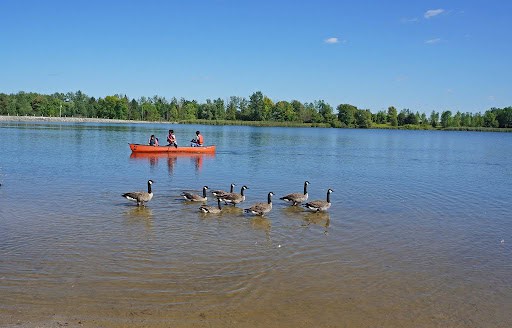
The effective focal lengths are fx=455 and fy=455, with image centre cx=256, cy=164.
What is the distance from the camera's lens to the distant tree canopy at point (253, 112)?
16175 cm

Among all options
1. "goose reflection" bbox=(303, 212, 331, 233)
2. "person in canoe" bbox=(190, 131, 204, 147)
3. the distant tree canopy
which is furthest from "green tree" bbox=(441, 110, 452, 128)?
"goose reflection" bbox=(303, 212, 331, 233)

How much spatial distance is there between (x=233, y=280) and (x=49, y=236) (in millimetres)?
5465

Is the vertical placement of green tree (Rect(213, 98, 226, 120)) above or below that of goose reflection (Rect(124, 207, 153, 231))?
above

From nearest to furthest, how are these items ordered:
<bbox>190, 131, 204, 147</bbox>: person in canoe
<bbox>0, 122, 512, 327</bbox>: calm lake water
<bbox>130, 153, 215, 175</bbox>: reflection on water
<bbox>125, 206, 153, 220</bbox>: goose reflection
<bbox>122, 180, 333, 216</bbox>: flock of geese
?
<bbox>0, 122, 512, 327</bbox>: calm lake water < <bbox>125, 206, 153, 220</bbox>: goose reflection < <bbox>122, 180, 333, 216</bbox>: flock of geese < <bbox>130, 153, 215, 175</bbox>: reflection on water < <bbox>190, 131, 204, 147</bbox>: person in canoe

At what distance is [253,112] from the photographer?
171750mm

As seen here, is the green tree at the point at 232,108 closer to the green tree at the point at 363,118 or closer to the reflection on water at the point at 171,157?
the green tree at the point at 363,118

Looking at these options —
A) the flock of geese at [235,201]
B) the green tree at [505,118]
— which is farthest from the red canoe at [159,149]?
the green tree at [505,118]

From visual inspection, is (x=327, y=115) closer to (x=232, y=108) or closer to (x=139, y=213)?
(x=232, y=108)

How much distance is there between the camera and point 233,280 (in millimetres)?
9055

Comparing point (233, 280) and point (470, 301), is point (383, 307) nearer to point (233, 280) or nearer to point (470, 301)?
point (470, 301)

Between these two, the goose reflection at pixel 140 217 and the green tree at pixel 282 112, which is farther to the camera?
the green tree at pixel 282 112

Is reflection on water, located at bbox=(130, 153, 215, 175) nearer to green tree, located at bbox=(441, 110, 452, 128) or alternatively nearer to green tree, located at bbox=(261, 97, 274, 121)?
green tree, located at bbox=(261, 97, 274, 121)

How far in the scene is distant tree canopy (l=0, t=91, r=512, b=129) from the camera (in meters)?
162

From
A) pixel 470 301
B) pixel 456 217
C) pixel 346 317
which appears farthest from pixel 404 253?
pixel 456 217
